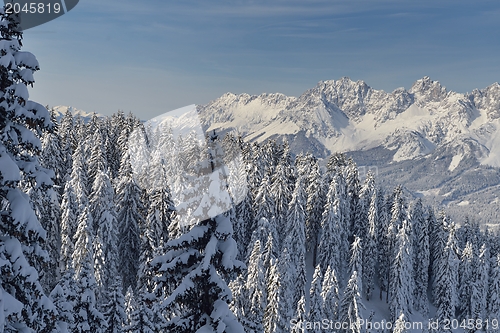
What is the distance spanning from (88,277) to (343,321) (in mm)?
32509

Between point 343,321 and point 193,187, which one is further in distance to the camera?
point 343,321

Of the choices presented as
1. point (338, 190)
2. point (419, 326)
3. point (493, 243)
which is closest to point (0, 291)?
point (338, 190)

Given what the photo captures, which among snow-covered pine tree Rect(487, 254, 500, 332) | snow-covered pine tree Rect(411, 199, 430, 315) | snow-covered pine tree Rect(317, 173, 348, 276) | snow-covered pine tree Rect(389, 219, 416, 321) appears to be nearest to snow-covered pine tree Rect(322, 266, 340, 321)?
snow-covered pine tree Rect(317, 173, 348, 276)

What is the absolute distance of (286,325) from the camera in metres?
34.1

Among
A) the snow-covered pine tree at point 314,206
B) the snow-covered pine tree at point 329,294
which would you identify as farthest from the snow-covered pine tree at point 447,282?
the snow-covered pine tree at point 329,294

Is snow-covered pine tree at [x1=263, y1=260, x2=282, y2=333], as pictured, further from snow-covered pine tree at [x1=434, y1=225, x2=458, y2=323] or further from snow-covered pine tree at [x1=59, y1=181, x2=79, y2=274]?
snow-covered pine tree at [x1=434, y1=225, x2=458, y2=323]

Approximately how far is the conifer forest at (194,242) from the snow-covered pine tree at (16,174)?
3 cm

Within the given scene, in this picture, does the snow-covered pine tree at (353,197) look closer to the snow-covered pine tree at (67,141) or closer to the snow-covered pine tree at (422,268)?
the snow-covered pine tree at (422,268)

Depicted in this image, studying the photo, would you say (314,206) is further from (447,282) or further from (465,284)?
(465,284)

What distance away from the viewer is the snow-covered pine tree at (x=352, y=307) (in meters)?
40.6

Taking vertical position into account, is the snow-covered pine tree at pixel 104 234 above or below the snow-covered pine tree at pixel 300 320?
above

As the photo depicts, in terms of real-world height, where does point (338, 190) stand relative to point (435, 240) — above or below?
above

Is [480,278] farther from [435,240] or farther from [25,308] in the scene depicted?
[25,308]

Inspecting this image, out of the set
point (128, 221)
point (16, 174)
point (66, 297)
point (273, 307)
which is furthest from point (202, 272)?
point (128, 221)
